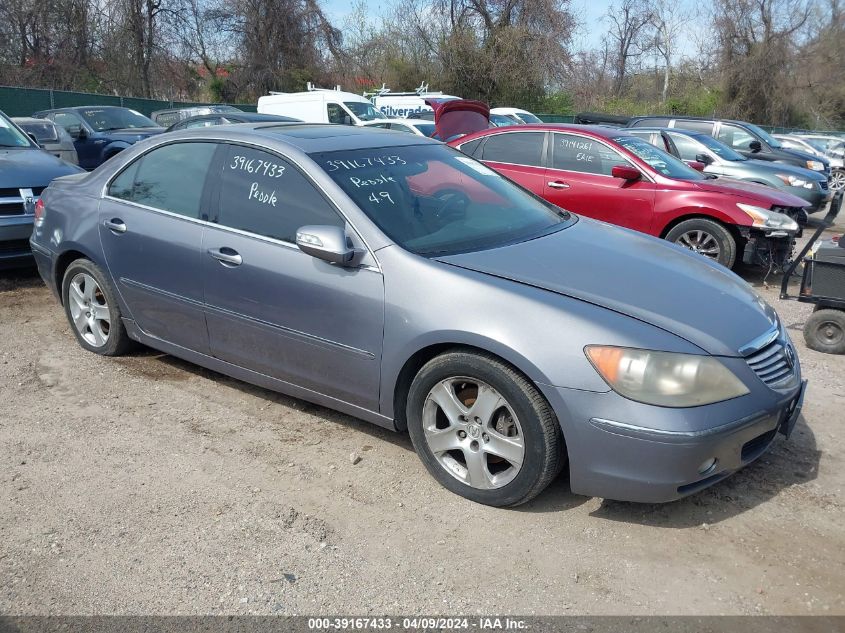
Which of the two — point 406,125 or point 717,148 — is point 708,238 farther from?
point 406,125

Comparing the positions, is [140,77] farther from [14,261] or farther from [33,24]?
[14,261]

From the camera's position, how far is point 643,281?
363 cm

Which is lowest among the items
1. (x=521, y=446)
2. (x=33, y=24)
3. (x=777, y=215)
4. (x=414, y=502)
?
(x=414, y=502)

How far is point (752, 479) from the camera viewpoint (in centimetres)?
371

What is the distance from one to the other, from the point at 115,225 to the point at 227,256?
110cm

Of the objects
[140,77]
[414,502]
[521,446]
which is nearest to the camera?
[521,446]

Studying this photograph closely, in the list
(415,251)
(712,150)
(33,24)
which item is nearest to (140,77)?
(33,24)

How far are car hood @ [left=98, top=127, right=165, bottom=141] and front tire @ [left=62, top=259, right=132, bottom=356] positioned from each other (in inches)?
401

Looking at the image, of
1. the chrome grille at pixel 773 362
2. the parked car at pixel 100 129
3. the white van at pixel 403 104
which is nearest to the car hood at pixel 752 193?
the chrome grille at pixel 773 362

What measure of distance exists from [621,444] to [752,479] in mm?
1063

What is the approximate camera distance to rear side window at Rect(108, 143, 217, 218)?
4.44 m

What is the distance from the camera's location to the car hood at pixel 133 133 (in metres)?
14.7

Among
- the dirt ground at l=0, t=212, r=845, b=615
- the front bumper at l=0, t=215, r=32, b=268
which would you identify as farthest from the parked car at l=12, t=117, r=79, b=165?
the dirt ground at l=0, t=212, r=845, b=615

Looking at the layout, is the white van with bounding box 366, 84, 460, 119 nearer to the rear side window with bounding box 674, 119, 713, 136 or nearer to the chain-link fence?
the chain-link fence
